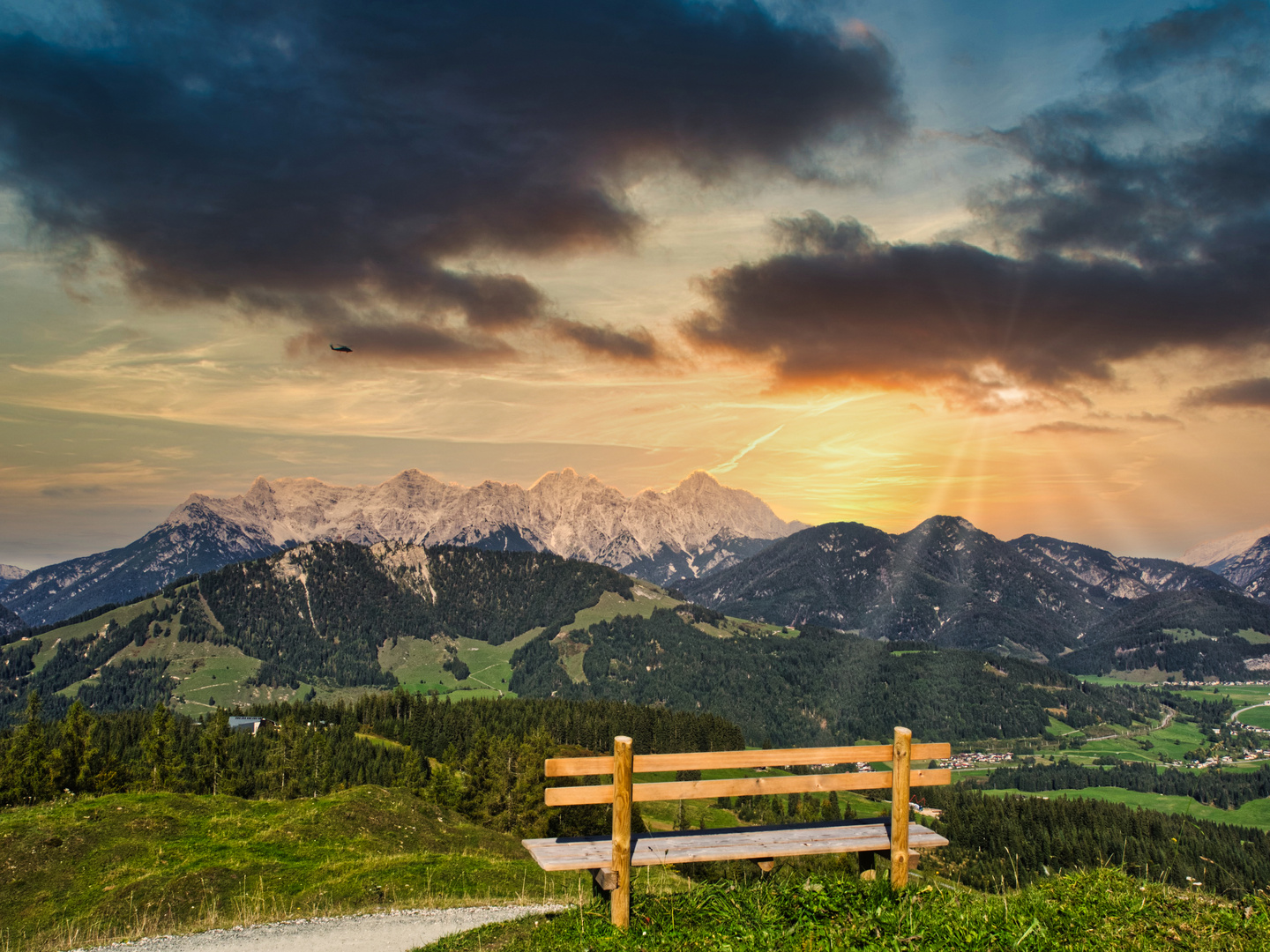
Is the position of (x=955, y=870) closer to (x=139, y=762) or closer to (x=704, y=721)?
(x=704, y=721)

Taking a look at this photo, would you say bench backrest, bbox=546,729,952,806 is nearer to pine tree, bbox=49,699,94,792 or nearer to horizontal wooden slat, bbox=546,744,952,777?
horizontal wooden slat, bbox=546,744,952,777

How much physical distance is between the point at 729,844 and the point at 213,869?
80.5 ft

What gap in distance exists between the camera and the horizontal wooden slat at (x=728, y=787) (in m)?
12.6

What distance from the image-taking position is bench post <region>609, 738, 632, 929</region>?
12500 millimetres

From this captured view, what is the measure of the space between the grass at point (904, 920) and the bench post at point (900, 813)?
1.59ft

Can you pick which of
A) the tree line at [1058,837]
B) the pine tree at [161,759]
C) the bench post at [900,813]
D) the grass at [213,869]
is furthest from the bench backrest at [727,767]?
the tree line at [1058,837]

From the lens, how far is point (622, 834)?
1270 cm

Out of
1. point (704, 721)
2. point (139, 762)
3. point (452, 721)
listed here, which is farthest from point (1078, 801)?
point (139, 762)

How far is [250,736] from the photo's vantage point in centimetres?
16088

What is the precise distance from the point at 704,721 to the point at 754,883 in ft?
615

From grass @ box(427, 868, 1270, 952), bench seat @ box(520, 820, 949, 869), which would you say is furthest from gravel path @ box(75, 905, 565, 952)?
bench seat @ box(520, 820, 949, 869)

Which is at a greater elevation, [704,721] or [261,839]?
[261,839]

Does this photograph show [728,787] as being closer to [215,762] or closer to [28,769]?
[28,769]

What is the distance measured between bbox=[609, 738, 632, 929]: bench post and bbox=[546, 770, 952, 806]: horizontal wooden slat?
0.89ft
